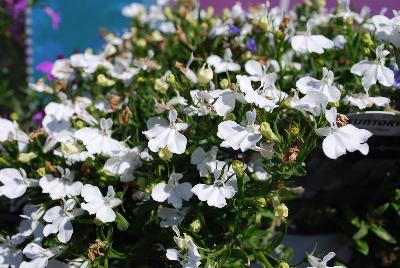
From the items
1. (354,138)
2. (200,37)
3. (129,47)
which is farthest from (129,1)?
(354,138)

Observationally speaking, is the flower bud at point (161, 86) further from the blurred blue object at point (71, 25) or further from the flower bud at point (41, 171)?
the blurred blue object at point (71, 25)

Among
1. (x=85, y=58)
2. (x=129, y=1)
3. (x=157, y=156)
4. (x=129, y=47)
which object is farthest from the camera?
(x=129, y=1)

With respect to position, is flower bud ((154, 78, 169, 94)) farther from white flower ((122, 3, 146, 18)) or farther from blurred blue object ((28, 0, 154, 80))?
blurred blue object ((28, 0, 154, 80))

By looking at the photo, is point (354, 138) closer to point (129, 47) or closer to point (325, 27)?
point (325, 27)

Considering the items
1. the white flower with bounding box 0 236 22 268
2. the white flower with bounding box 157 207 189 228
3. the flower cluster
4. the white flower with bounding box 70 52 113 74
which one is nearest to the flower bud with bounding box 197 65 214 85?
the flower cluster

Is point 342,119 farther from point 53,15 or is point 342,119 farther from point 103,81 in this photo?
point 53,15

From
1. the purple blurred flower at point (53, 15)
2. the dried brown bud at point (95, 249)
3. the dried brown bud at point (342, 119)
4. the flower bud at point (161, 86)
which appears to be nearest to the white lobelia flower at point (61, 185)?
the dried brown bud at point (95, 249)
